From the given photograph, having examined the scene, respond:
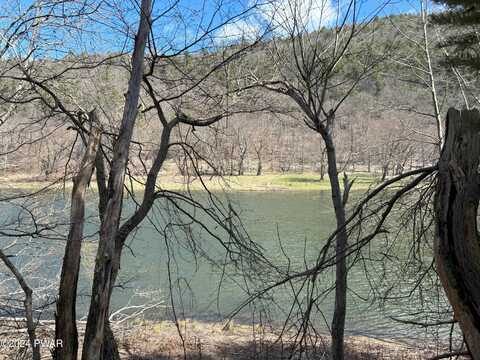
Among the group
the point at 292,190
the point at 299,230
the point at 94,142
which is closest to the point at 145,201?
the point at 94,142

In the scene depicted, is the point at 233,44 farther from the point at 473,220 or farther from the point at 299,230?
the point at 299,230

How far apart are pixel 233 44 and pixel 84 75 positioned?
1558mm

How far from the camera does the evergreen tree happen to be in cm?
821

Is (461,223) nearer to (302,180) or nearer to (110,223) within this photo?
(110,223)

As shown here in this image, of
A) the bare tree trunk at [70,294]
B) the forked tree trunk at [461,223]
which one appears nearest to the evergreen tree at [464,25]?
the bare tree trunk at [70,294]

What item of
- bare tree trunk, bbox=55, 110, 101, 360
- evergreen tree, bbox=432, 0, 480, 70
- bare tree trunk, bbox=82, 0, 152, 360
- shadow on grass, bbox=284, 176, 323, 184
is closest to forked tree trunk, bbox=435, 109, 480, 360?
bare tree trunk, bbox=82, 0, 152, 360

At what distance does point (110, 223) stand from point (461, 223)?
2.11 m

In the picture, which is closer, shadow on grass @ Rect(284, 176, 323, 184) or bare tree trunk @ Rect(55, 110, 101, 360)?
bare tree trunk @ Rect(55, 110, 101, 360)

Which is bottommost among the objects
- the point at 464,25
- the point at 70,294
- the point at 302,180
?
the point at 302,180

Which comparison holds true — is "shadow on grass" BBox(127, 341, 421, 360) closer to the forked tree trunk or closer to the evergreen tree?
the evergreen tree

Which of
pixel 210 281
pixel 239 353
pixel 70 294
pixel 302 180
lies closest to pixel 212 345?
pixel 239 353

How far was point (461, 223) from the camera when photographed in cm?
131

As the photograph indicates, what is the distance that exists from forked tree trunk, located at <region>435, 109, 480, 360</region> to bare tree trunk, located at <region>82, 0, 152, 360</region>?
201 centimetres

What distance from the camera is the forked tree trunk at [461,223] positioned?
1.26 meters
